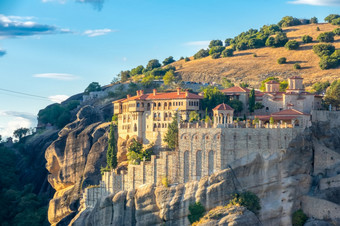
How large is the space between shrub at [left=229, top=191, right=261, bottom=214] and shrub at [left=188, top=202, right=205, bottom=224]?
144 inches

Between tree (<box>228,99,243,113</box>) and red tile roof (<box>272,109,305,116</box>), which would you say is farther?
tree (<box>228,99,243,113</box>)

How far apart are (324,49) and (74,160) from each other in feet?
180

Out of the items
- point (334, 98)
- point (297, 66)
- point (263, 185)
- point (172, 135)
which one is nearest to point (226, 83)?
point (297, 66)

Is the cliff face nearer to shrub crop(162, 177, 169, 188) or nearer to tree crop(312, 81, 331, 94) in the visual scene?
shrub crop(162, 177, 169, 188)

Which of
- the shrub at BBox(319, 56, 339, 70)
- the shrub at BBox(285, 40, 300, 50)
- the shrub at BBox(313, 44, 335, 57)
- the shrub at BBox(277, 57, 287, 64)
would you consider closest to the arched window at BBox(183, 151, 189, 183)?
the shrub at BBox(319, 56, 339, 70)

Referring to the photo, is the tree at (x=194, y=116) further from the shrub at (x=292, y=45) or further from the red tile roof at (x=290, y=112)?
the shrub at (x=292, y=45)

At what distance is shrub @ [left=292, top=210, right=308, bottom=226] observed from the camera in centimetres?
8756

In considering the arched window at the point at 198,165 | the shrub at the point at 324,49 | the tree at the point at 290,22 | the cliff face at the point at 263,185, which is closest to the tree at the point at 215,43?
the tree at the point at 290,22

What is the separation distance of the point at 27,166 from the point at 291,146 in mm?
62005

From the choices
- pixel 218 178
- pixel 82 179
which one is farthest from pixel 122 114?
pixel 218 178

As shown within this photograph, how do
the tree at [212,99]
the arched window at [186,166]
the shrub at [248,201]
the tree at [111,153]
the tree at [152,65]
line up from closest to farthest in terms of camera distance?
the shrub at [248,201] < the arched window at [186,166] < the tree at [212,99] < the tree at [111,153] < the tree at [152,65]

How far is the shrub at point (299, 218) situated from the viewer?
87.6m

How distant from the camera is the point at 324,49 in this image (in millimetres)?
143250

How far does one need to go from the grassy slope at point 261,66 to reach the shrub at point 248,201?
47651mm
